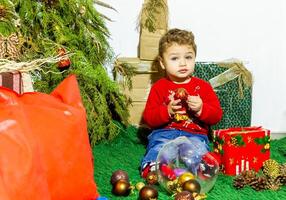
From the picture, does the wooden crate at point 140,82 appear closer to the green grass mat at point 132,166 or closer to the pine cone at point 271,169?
the green grass mat at point 132,166

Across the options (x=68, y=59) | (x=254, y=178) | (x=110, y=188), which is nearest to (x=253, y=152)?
(x=254, y=178)

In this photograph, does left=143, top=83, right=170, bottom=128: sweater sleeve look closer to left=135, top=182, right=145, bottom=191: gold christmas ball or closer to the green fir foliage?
the green fir foliage

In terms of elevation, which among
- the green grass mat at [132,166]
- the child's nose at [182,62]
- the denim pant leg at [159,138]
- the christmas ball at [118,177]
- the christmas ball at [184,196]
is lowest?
the green grass mat at [132,166]

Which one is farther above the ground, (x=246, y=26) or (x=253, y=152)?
(x=246, y=26)

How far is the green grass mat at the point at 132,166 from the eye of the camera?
1617 mm

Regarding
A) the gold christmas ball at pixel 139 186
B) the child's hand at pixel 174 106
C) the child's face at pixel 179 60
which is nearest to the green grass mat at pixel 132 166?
the gold christmas ball at pixel 139 186

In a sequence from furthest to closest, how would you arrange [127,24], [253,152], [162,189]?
[127,24]
[253,152]
[162,189]

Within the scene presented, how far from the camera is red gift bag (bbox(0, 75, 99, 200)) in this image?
1158 mm

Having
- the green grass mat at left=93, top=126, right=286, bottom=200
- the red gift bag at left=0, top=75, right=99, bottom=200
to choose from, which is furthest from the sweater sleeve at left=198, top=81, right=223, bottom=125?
the red gift bag at left=0, top=75, right=99, bottom=200

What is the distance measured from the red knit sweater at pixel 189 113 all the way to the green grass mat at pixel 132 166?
0.57 ft

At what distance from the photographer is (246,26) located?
7.95ft

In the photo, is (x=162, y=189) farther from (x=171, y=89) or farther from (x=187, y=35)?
(x=187, y=35)

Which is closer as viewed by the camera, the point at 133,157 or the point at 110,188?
the point at 110,188

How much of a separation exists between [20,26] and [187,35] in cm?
62
